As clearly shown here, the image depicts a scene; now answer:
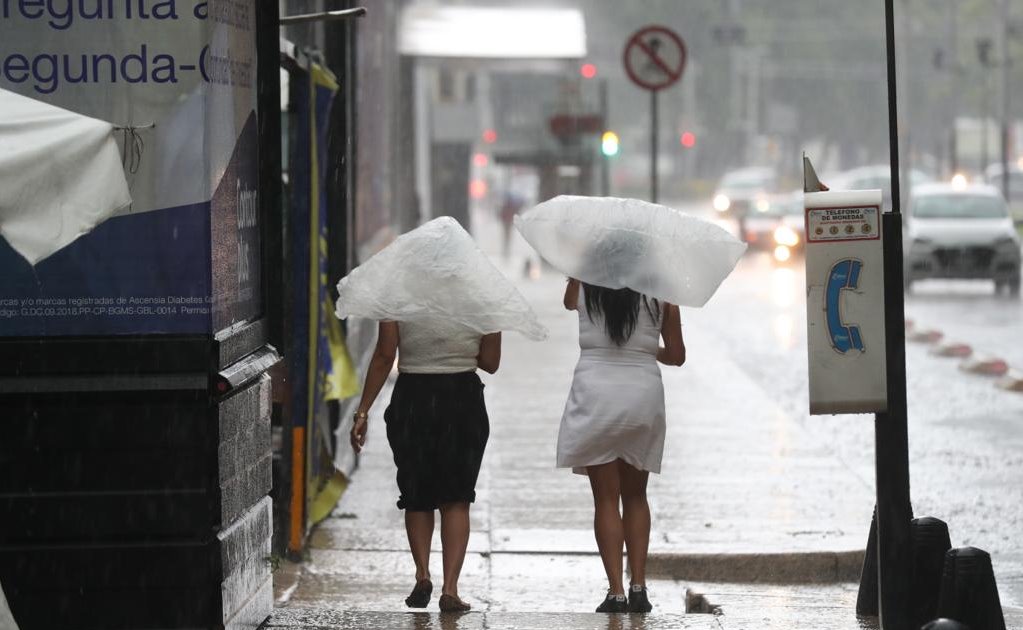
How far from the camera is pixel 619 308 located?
22.2ft

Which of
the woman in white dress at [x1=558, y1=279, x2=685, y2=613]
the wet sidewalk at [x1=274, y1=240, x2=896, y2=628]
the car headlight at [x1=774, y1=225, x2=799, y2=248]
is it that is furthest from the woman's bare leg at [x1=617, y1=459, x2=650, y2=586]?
the car headlight at [x1=774, y1=225, x2=799, y2=248]

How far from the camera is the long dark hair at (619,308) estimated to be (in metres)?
6.77

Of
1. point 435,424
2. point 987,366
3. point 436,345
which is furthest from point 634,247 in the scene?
point 987,366

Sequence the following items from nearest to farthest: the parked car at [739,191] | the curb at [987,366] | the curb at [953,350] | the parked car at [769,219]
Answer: the curb at [987,366] → the curb at [953,350] → the parked car at [769,219] → the parked car at [739,191]

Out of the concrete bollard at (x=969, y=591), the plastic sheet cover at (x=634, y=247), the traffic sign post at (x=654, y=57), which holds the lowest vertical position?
the concrete bollard at (x=969, y=591)

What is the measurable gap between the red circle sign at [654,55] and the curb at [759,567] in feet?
26.4

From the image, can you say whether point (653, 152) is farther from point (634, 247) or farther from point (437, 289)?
point (437, 289)

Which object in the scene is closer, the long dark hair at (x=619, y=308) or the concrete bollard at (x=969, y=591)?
the concrete bollard at (x=969, y=591)

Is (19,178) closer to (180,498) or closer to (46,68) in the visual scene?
(46,68)

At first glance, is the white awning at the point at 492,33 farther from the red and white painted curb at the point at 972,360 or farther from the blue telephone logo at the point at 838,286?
the blue telephone logo at the point at 838,286

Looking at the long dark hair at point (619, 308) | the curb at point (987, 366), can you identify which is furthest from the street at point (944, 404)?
the long dark hair at point (619, 308)

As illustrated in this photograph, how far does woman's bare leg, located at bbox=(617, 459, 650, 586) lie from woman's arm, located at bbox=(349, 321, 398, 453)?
3.28 ft

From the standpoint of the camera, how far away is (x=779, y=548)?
8.52 metres

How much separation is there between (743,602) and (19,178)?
→ 149 inches
